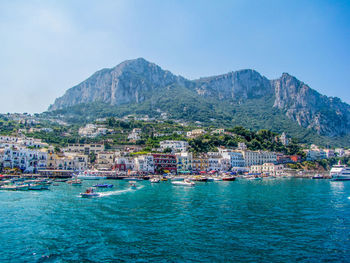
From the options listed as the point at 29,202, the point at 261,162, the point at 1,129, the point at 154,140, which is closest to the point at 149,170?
the point at 154,140

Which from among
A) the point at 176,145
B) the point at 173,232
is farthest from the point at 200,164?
the point at 173,232

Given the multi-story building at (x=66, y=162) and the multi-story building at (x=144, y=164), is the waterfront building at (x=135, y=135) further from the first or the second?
the multi-story building at (x=66, y=162)

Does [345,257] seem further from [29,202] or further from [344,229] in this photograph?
[29,202]

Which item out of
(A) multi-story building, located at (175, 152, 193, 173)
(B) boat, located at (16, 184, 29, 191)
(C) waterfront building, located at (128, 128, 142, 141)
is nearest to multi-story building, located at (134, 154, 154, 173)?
(A) multi-story building, located at (175, 152, 193, 173)

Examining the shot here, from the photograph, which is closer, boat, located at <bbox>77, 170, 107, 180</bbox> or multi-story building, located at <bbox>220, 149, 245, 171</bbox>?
boat, located at <bbox>77, 170, 107, 180</bbox>

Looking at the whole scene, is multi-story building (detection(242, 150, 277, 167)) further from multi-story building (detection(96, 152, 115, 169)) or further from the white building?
multi-story building (detection(96, 152, 115, 169))

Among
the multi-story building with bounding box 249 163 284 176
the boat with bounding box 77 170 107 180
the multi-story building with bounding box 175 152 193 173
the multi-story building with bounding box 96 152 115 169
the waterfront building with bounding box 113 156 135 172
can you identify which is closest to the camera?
the boat with bounding box 77 170 107 180
